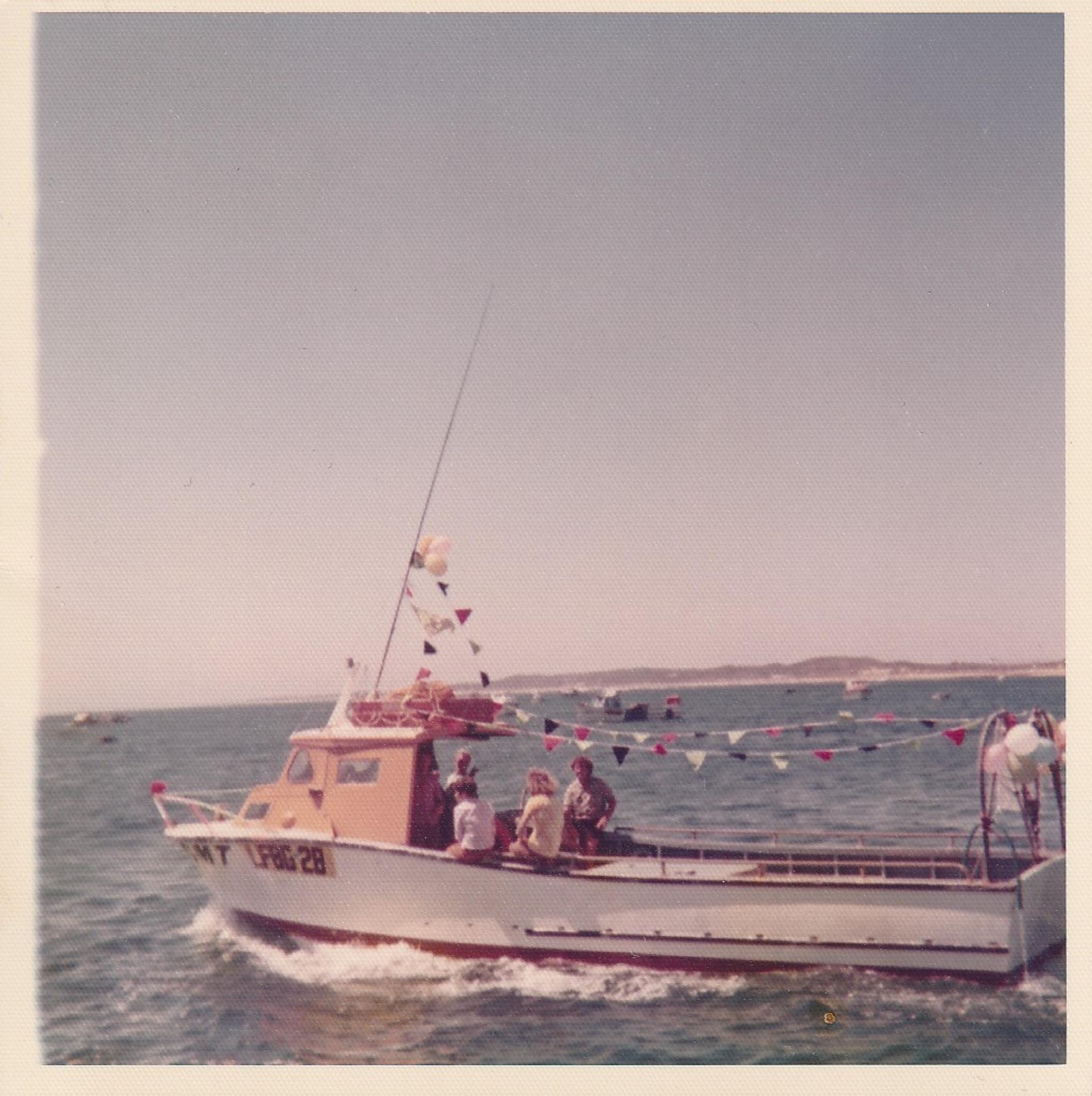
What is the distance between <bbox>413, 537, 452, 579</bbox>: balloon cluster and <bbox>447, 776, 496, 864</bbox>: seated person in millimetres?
2227

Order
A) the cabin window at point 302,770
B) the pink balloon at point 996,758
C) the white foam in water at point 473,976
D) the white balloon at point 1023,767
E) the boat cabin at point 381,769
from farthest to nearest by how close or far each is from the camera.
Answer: the cabin window at point 302,770
the boat cabin at point 381,769
the white foam in water at point 473,976
the pink balloon at point 996,758
the white balloon at point 1023,767

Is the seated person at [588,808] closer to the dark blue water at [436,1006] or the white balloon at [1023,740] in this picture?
the dark blue water at [436,1006]

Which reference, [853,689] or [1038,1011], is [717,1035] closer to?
[1038,1011]

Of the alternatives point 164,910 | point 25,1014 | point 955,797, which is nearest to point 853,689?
point 955,797

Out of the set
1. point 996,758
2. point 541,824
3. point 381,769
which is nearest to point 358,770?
point 381,769

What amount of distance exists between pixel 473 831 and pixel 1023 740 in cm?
475

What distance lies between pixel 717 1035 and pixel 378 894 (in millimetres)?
3361

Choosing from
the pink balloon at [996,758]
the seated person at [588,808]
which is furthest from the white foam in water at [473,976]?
the pink balloon at [996,758]

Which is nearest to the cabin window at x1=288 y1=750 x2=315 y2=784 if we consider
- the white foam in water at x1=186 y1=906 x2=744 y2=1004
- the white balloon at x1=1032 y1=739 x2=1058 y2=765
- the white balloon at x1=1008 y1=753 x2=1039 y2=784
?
the white foam in water at x1=186 y1=906 x2=744 y2=1004

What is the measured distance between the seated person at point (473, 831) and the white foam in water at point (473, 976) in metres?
1.02

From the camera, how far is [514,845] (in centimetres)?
964

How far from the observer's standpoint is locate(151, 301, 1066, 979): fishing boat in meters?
8.80

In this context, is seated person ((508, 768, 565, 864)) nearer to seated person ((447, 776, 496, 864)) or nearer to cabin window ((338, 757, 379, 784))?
seated person ((447, 776, 496, 864))

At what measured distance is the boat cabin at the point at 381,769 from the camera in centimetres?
1011
